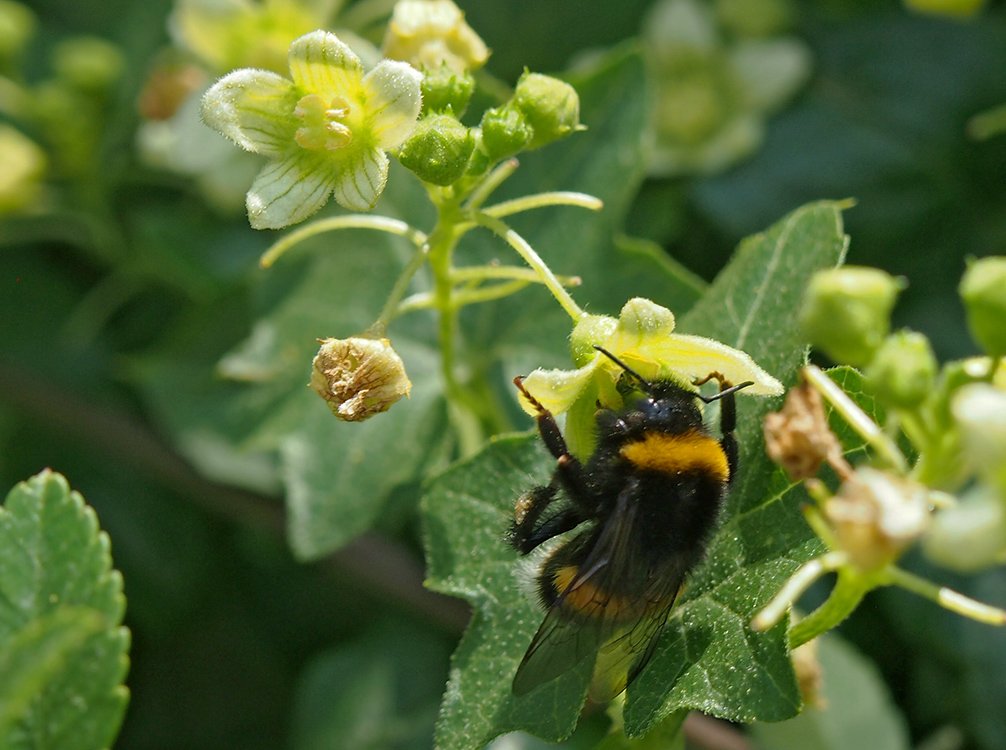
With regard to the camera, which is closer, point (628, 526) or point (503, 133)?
point (628, 526)

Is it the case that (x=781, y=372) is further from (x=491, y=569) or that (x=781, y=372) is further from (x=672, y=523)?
(x=491, y=569)

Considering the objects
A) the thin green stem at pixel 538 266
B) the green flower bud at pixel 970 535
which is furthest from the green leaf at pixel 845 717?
the green flower bud at pixel 970 535

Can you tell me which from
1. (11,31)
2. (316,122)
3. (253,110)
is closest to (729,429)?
(316,122)

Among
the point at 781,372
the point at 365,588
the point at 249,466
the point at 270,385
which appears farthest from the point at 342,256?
the point at 781,372

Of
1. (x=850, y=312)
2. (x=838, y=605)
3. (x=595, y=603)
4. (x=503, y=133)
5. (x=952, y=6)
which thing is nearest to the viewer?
(x=850, y=312)

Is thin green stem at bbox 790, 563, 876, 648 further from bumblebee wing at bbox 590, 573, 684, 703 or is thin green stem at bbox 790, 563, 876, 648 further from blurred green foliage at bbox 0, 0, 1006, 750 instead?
blurred green foliage at bbox 0, 0, 1006, 750

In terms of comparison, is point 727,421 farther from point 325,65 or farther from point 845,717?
point 845,717
